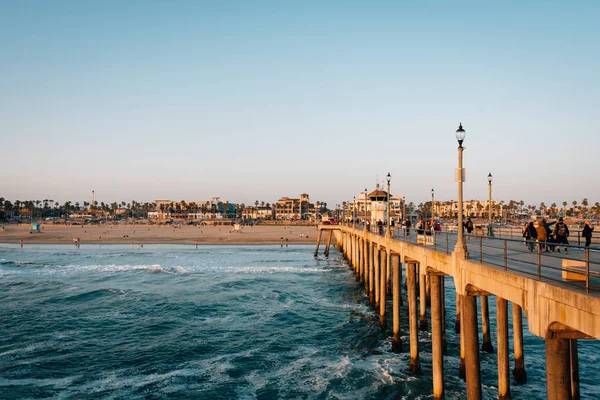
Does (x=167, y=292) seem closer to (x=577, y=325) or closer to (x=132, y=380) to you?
(x=132, y=380)

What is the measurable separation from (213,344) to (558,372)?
16632 mm

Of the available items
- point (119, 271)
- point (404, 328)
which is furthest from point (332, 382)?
point (119, 271)

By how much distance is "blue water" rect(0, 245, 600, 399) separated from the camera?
50.6 ft

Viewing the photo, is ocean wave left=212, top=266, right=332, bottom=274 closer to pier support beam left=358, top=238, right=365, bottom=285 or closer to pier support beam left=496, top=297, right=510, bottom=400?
pier support beam left=358, top=238, right=365, bottom=285

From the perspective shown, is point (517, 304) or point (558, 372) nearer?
point (558, 372)

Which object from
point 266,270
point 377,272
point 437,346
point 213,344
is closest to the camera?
point 437,346

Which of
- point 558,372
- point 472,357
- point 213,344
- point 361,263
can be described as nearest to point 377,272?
point 213,344

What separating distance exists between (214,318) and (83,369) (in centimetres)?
915

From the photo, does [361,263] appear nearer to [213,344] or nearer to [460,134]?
[213,344]

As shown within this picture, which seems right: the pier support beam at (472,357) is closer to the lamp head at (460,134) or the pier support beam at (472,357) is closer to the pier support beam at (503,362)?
the pier support beam at (503,362)

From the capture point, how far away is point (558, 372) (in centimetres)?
684

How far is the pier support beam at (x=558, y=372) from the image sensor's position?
22.3 ft

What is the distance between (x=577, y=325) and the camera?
6.57 m

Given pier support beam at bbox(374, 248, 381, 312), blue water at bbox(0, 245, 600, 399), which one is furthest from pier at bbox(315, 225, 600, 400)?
pier support beam at bbox(374, 248, 381, 312)
